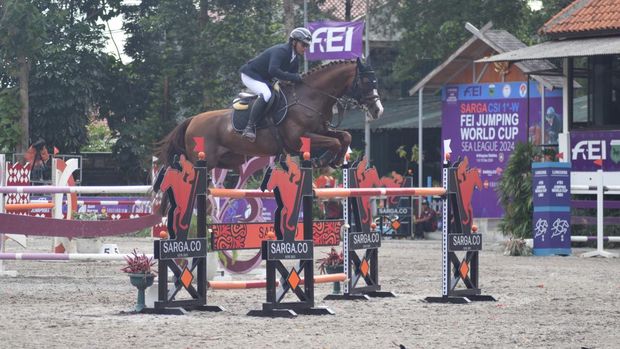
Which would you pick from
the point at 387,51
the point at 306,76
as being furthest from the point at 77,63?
the point at 306,76

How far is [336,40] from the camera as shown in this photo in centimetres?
2928

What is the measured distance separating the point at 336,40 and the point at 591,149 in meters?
8.25

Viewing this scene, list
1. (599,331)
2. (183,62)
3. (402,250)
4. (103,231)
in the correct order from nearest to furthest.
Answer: (599,331)
(103,231)
(402,250)
(183,62)

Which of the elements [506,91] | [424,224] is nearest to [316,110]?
[506,91]

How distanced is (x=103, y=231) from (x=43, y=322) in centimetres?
329

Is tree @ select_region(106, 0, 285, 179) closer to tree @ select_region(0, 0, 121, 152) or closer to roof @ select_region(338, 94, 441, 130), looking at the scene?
tree @ select_region(0, 0, 121, 152)

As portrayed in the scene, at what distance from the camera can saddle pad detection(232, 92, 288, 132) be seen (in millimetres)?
15305

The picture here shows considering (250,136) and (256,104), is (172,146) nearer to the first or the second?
(250,136)

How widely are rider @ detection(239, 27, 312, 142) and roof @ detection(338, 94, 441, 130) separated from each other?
1773 cm

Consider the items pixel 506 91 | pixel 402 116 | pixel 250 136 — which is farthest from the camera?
pixel 402 116

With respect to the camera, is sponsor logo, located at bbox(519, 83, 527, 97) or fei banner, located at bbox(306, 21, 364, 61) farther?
fei banner, located at bbox(306, 21, 364, 61)

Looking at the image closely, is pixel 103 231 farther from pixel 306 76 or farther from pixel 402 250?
pixel 402 250

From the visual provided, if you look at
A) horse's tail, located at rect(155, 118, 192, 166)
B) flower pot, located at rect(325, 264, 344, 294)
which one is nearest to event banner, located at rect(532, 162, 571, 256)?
horse's tail, located at rect(155, 118, 192, 166)

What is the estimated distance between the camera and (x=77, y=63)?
119ft
